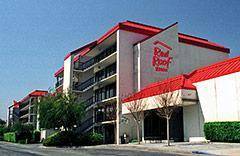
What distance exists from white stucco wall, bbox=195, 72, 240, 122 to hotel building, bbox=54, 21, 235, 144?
25cm

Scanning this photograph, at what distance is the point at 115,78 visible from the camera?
40.3 m

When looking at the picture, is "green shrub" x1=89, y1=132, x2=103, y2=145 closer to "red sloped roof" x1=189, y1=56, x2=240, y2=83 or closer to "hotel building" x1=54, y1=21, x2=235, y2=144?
"hotel building" x1=54, y1=21, x2=235, y2=144

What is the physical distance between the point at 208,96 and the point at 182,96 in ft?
7.35

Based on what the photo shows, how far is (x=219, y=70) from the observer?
27500mm

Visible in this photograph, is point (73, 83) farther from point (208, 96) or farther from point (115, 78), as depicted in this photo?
point (208, 96)

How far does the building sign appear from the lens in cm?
3850

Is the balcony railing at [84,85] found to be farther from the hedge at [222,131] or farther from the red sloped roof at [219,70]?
the hedge at [222,131]

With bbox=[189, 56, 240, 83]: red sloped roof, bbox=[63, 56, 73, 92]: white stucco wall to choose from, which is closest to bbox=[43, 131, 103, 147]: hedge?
bbox=[63, 56, 73, 92]: white stucco wall

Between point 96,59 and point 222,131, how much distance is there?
26867mm

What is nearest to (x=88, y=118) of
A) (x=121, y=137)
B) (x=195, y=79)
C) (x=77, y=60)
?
(x=77, y=60)

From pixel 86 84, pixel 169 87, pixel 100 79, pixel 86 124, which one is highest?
pixel 100 79

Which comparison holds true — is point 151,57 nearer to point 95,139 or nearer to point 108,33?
point 108,33

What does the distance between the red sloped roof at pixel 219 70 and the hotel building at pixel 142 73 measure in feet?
0.78

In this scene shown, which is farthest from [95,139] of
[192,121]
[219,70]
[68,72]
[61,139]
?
[219,70]
